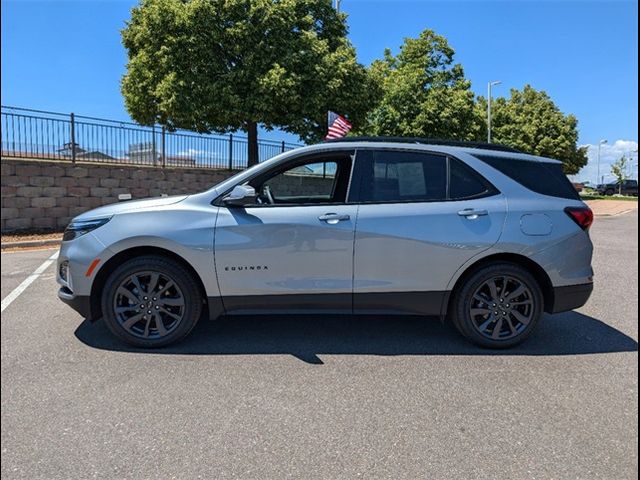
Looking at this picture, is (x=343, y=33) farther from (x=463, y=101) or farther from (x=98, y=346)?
(x=98, y=346)

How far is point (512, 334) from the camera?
3.85 m

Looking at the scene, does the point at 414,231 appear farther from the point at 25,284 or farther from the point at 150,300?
the point at 25,284

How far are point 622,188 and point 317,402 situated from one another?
72748 mm

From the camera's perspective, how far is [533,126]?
40062mm

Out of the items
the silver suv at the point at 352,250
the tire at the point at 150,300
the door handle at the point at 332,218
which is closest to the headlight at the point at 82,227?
the silver suv at the point at 352,250

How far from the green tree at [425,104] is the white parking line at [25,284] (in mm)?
17703

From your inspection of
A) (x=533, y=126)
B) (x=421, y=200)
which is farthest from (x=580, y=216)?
(x=533, y=126)

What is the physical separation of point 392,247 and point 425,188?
0.60 m

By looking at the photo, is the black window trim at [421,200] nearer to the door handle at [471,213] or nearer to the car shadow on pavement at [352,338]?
the door handle at [471,213]

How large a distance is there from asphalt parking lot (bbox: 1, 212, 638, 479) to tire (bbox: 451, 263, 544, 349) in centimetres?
16

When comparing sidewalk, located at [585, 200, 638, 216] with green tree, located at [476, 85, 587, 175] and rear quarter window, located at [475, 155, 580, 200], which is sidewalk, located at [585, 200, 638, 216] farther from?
rear quarter window, located at [475, 155, 580, 200]

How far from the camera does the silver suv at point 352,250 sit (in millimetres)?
3656

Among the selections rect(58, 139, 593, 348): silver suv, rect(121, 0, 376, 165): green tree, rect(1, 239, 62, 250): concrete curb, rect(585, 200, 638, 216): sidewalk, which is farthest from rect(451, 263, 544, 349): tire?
rect(585, 200, 638, 216): sidewalk

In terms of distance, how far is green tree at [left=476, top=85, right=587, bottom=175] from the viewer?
39.8 metres
